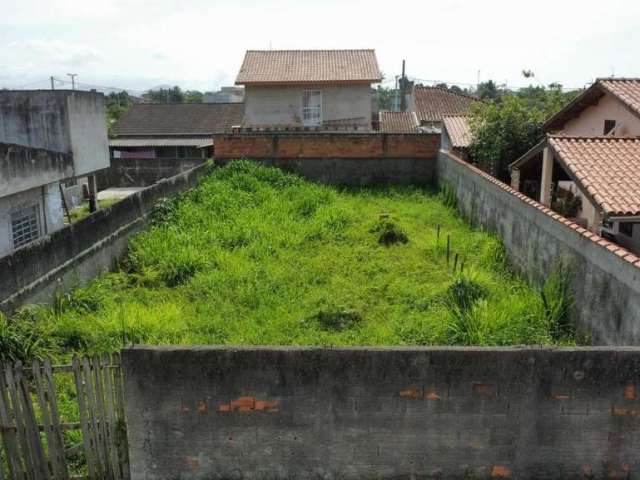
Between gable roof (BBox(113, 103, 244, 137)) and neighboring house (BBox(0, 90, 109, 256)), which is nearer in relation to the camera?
neighboring house (BBox(0, 90, 109, 256))

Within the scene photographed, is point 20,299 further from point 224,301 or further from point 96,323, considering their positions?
point 224,301

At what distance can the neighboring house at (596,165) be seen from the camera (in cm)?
701

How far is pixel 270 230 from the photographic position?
467 inches

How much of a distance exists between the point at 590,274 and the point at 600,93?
772 centimetres

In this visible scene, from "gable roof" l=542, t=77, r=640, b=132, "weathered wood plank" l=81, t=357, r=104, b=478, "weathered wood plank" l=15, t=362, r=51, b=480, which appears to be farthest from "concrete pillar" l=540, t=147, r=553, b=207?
"weathered wood plank" l=15, t=362, r=51, b=480

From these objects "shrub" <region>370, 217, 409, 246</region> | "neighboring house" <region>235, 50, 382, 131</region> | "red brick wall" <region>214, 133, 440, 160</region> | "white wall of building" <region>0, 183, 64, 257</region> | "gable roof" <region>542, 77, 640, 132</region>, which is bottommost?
"shrub" <region>370, 217, 409, 246</region>

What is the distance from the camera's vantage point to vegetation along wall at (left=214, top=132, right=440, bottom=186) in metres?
17.8

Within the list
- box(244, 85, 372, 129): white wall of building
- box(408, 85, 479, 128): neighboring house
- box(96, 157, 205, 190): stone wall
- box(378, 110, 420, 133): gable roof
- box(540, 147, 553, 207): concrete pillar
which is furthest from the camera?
box(378, 110, 420, 133): gable roof

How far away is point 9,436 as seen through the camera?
439 cm

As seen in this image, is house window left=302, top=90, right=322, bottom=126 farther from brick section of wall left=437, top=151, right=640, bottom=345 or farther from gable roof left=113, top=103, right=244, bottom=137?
gable roof left=113, top=103, right=244, bottom=137

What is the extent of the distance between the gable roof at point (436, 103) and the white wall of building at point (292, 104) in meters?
6.18

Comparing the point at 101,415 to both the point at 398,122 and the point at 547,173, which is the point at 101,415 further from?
the point at 398,122

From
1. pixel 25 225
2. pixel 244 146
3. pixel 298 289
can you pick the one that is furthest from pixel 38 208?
A: pixel 298 289

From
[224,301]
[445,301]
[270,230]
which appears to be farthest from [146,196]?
[445,301]
